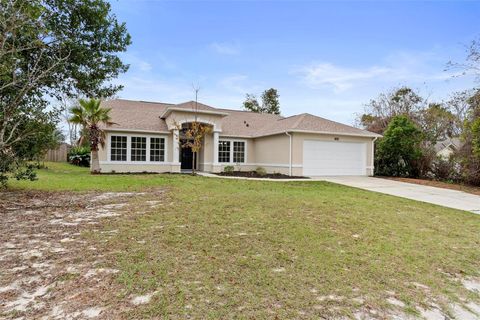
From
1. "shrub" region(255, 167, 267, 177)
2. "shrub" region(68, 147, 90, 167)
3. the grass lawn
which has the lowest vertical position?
the grass lawn

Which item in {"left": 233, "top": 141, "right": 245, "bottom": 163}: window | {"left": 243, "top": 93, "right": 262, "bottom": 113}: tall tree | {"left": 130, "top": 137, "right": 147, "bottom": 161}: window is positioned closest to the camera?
{"left": 130, "top": 137, "right": 147, "bottom": 161}: window

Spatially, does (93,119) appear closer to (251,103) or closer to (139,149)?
(139,149)

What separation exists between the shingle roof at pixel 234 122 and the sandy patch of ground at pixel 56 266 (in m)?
11.8

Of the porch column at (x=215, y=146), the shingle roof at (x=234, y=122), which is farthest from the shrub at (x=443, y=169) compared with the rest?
the porch column at (x=215, y=146)

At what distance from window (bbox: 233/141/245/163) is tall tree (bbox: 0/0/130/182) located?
10895 mm

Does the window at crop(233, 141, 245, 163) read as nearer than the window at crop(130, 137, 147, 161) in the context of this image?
No

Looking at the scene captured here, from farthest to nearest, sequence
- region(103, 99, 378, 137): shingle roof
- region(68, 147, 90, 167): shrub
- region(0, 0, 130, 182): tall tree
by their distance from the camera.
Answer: region(68, 147, 90, 167): shrub → region(103, 99, 378, 137): shingle roof → region(0, 0, 130, 182): tall tree

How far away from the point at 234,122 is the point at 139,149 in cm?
740

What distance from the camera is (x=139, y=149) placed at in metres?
18.2

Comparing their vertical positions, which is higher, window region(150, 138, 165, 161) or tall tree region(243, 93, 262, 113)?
tall tree region(243, 93, 262, 113)

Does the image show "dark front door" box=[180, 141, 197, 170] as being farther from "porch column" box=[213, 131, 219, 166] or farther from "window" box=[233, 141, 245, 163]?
"window" box=[233, 141, 245, 163]

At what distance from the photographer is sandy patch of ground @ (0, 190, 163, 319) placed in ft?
9.07

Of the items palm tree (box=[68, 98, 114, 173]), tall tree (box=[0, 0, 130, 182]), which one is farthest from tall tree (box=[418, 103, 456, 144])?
palm tree (box=[68, 98, 114, 173])

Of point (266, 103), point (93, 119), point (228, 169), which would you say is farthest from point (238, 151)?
point (266, 103)
